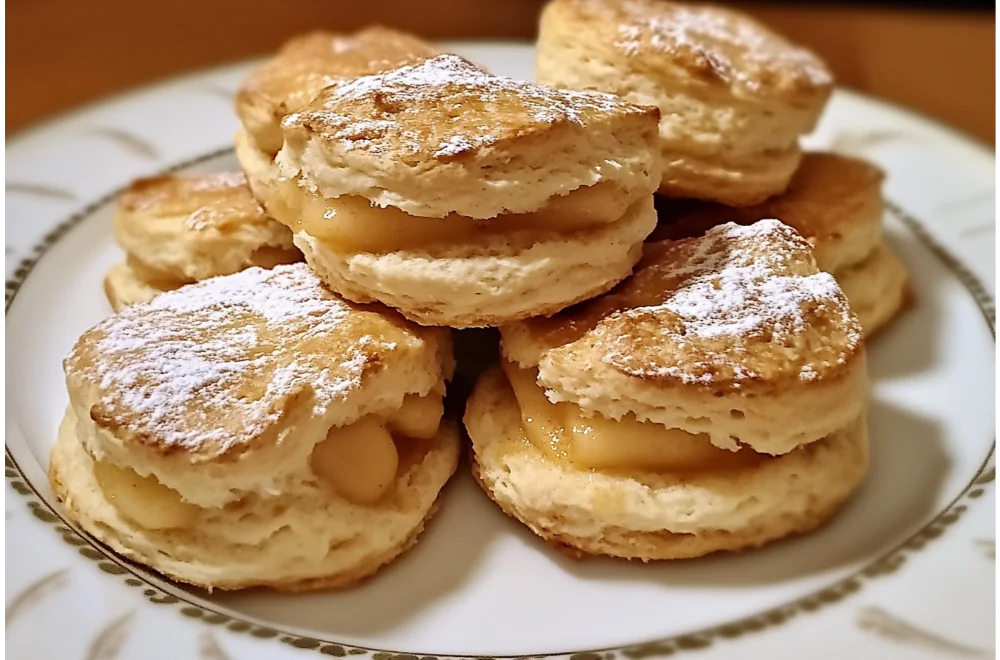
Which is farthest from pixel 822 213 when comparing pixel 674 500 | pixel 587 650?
pixel 587 650

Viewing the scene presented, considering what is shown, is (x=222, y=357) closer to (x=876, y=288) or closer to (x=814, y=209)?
(x=814, y=209)

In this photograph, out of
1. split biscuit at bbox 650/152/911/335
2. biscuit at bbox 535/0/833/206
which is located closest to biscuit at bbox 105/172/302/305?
biscuit at bbox 535/0/833/206

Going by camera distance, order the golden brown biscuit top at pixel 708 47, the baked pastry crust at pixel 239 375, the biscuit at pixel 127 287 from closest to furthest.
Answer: the baked pastry crust at pixel 239 375 → the golden brown biscuit top at pixel 708 47 → the biscuit at pixel 127 287

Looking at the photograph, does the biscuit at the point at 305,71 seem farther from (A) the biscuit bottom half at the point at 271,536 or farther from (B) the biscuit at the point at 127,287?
(A) the biscuit bottom half at the point at 271,536

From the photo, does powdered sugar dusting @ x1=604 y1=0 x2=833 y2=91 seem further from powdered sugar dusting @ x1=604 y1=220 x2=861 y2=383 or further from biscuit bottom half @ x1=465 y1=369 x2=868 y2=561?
biscuit bottom half @ x1=465 y1=369 x2=868 y2=561

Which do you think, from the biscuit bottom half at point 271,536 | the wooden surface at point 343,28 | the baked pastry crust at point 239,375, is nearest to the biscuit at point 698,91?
the baked pastry crust at point 239,375
